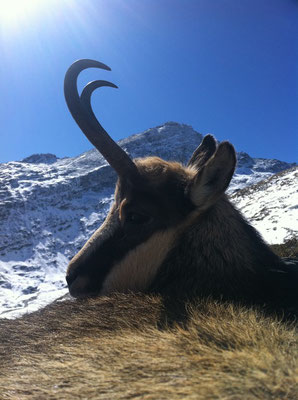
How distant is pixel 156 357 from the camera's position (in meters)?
1.71

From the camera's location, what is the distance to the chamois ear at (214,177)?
2.98m

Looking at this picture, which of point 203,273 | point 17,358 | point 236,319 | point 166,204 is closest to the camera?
point 236,319

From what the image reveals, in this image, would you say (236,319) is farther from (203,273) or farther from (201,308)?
(203,273)

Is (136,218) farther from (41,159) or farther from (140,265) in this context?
(41,159)

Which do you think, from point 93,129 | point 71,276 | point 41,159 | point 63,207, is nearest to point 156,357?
point 71,276

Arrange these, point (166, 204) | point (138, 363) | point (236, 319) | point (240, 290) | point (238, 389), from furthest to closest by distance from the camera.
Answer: point (166, 204)
point (240, 290)
point (236, 319)
point (138, 363)
point (238, 389)

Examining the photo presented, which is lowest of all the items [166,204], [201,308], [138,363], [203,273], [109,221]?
[138,363]

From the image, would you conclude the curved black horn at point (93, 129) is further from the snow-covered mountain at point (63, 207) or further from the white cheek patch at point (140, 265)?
the snow-covered mountain at point (63, 207)

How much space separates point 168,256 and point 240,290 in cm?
83

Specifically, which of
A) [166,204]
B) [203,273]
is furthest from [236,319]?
[166,204]

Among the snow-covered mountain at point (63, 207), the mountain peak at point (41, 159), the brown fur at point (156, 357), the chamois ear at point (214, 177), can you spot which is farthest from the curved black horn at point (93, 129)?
the mountain peak at point (41, 159)

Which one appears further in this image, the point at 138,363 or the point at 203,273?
the point at 203,273

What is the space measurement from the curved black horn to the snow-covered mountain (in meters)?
8.66

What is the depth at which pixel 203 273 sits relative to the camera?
323 cm
